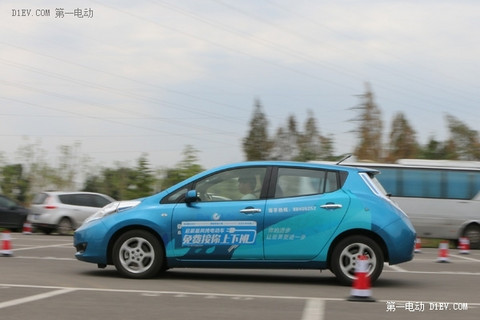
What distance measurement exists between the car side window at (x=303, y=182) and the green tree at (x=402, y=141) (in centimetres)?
3927

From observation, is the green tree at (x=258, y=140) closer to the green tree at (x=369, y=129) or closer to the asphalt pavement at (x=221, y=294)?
the green tree at (x=369, y=129)

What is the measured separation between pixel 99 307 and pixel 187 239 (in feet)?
8.52

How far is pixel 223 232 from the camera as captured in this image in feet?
34.7

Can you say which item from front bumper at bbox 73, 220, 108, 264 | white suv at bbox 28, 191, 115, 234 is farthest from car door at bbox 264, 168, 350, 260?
white suv at bbox 28, 191, 115, 234

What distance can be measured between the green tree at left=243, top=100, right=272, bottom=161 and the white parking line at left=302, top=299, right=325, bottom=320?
48.4 meters

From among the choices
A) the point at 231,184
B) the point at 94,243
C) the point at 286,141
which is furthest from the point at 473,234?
the point at 286,141

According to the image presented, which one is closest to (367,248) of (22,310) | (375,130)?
(22,310)

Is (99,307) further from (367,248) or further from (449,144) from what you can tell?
(449,144)

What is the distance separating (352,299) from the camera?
9070 mm

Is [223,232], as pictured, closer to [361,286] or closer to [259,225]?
[259,225]

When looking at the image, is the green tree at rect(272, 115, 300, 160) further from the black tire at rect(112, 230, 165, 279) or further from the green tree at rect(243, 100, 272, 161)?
the black tire at rect(112, 230, 165, 279)

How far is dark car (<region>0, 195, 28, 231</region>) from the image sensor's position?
1114 inches

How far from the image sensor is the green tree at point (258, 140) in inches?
2284

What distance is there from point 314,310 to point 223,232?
100 inches
